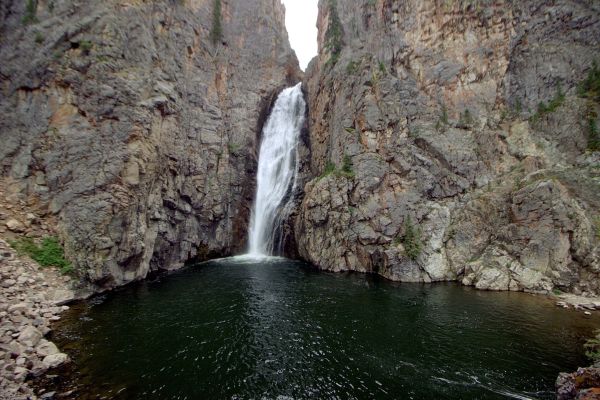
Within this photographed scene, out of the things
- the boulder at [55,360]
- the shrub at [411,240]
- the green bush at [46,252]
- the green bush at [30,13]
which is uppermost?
the green bush at [30,13]

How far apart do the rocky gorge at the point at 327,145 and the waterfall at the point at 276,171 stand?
1.47 metres

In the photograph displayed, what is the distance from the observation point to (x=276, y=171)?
4269 centimetres

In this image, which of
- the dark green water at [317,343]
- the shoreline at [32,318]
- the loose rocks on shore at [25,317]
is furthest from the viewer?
the dark green water at [317,343]

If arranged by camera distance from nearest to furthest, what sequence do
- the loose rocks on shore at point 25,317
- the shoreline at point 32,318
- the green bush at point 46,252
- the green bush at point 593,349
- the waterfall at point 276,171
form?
1. the shoreline at point 32,318
2. the loose rocks on shore at point 25,317
3. the green bush at point 593,349
4. the green bush at point 46,252
5. the waterfall at point 276,171

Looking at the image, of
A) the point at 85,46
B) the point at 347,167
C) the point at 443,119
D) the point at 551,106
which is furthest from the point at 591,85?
the point at 85,46

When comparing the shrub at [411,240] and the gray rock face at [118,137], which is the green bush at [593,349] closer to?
the shrub at [411,240]

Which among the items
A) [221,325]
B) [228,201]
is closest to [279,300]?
[221,325]

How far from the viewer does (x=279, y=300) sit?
20.7 metres

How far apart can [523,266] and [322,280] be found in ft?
54.8

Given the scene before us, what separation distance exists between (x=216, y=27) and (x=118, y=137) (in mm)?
29350

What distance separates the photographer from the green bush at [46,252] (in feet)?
62.6

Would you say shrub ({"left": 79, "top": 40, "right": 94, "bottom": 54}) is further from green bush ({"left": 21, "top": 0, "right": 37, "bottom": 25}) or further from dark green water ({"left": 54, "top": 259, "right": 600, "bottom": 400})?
dark green water ({"left": 54, "top": 259, "right": 600, "bottom": 400})

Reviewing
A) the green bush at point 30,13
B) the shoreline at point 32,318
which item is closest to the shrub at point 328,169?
the shoreline at point 32,318

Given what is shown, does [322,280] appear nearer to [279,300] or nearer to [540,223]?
[279,300]
